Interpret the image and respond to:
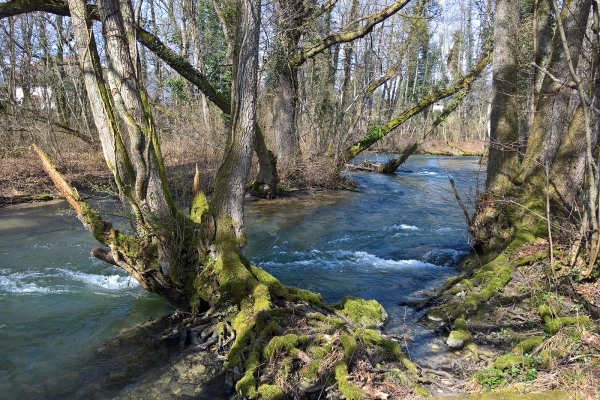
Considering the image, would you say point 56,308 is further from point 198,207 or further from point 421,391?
point 421,391

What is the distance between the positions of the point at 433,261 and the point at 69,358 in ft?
22.9

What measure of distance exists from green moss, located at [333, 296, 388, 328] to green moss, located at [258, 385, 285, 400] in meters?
1.80

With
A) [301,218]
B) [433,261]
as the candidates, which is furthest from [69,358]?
[301,218]

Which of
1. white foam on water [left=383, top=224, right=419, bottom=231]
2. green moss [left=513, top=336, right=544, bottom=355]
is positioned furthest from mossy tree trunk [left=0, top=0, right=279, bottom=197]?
green moss [left=513, top=336, right=544, bottom=355]

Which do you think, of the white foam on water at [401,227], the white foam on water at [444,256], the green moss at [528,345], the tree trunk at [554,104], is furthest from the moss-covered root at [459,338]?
the white foam on water at [401,227]

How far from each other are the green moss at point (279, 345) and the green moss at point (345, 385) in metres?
0.58

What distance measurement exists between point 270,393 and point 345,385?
0.72 m

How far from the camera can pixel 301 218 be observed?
12.9 meters

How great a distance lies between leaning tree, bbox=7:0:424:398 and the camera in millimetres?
5570

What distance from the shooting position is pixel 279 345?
14.8 ft

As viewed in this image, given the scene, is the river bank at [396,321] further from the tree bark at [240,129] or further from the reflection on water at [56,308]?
the tree bark at [240,129]

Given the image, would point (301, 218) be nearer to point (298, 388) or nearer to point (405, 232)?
point (405, 232)

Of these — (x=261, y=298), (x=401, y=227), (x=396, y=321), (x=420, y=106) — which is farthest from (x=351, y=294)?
(x=420, y=106)

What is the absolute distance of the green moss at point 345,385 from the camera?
3.89m
